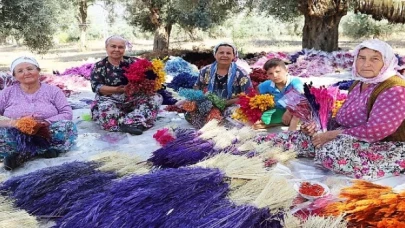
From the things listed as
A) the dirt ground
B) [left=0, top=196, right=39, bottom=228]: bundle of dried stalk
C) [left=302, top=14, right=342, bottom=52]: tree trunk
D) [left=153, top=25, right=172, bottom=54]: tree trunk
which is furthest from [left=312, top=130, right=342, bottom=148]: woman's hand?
[left=153, top=25, right=172, bottom=54]: tree trunk

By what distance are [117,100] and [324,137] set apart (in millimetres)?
2494

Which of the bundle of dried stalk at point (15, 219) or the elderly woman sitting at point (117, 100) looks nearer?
the bundle of dried stalk at point (15, 219)

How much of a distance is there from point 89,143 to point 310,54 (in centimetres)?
793

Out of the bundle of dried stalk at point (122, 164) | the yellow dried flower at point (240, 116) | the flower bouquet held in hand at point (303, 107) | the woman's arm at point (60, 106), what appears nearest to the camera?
the bundle of dried stalk at point (122, 164)

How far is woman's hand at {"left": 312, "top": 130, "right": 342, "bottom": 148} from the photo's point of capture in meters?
3.00

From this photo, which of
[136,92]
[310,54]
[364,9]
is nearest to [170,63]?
[310,54]

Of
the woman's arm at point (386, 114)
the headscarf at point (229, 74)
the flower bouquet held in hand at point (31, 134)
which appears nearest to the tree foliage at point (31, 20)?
the headscarf at point (229, 74)

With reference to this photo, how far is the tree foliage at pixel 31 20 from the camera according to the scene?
10.4 m

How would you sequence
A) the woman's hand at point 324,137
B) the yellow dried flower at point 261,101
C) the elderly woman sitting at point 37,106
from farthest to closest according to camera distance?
the yellow dried flower at point 261,101, the elderly woman sitting at point 37,106, the woman's hand at point 324,137

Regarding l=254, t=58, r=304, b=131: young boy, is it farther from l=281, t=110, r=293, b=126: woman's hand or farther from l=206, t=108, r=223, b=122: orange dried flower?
l=206, t=108, r=223, b=122: orange dried flower

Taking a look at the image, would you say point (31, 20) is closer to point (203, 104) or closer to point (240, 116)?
point (203, 104)

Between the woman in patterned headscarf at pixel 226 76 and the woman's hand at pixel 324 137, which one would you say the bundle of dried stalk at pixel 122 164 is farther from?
the woman in patterned headscarf at pixel 226 76

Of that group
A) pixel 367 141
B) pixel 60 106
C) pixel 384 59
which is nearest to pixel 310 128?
pixel 367 141

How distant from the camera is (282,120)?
4523 mm
